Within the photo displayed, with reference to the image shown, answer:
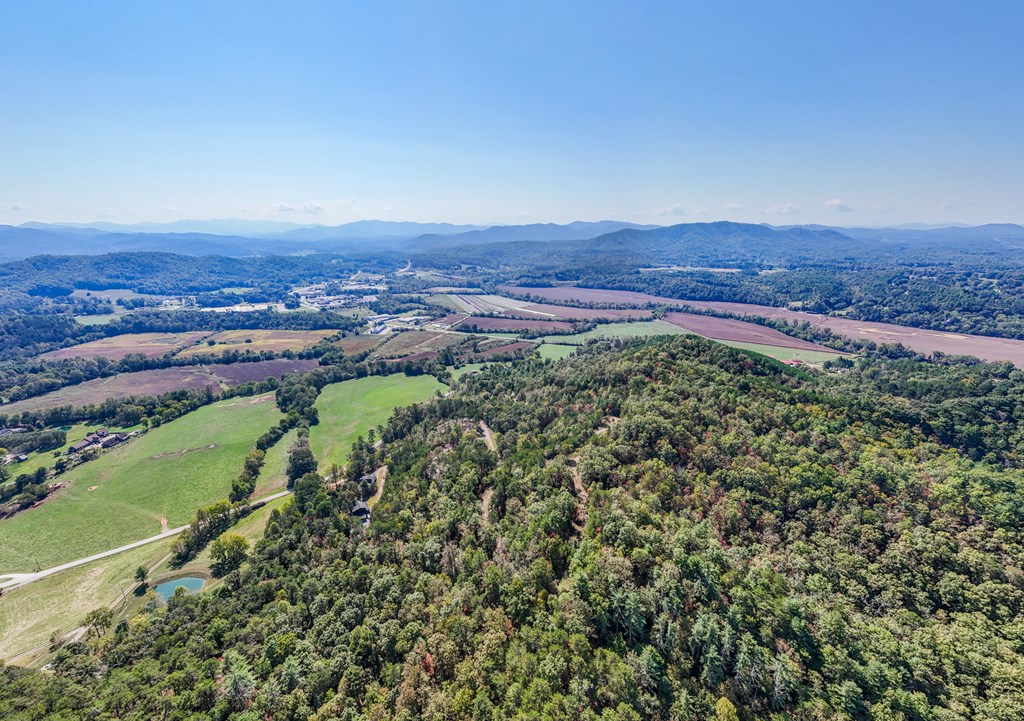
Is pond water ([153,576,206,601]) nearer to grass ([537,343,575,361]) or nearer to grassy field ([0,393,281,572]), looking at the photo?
grassy field ([0,393,281,572])

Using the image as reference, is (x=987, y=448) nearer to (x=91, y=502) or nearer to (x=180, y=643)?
(x=180, y=643)

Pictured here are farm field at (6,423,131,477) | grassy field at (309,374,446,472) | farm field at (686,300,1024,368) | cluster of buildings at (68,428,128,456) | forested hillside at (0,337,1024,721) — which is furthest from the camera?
farm field at (686,300,1024,368)

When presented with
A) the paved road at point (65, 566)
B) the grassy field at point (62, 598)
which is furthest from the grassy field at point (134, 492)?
the grassy field at point (62, 598)

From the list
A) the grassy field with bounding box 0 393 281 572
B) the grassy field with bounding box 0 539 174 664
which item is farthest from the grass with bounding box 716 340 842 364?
the grassy field with bounding box 0 539 174 664

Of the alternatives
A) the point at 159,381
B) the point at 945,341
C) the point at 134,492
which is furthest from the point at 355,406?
the point at 945,341

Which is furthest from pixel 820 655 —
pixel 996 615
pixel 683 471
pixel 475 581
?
pixel 475 581

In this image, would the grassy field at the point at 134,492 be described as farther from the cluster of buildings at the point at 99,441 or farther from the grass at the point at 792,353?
the grass at the point at 792,353
